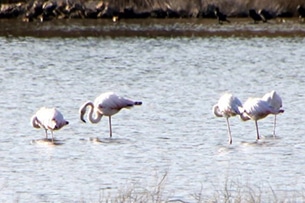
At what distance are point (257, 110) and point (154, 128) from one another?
1616 millimetres

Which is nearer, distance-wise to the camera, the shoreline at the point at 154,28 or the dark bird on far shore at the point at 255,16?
the shoreline at the point at 154,28

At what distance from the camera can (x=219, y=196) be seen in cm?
865

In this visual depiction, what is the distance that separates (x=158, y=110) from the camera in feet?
52.1

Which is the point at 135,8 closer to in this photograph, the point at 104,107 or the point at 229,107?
the point at 104,107

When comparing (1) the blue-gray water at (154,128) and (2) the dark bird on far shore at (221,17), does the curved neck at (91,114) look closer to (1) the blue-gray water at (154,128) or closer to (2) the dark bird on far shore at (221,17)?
(1) the blue-gray water at (154,128)

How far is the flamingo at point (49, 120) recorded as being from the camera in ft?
42.7

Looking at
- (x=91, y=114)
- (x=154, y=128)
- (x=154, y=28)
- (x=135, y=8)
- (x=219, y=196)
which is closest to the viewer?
(x=219, y=196)

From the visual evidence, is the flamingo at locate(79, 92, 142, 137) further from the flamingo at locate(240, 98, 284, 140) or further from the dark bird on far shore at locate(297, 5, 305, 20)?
the dark bird on far shore at locate(297, 5, 305, 20)

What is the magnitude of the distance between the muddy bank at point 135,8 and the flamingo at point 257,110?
22.5 meters

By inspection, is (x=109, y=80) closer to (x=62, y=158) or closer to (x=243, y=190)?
(x=62, y=158)

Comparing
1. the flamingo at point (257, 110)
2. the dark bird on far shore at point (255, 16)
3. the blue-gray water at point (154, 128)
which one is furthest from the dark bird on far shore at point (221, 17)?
the flamingo at point (257, 110)

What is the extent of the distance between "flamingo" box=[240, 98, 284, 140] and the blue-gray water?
0.28m

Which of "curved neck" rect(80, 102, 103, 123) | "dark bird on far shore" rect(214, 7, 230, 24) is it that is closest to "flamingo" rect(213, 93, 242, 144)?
"curved neck" rect(80, 102, 103, 123)

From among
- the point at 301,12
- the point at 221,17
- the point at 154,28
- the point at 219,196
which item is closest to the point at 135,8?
the point at 221,17
